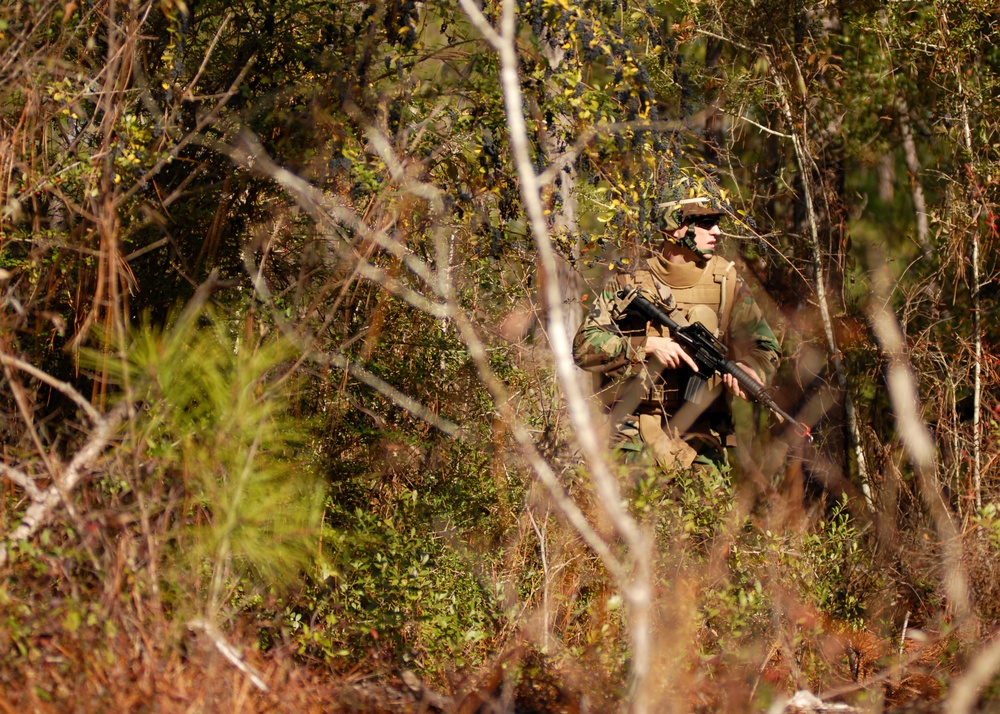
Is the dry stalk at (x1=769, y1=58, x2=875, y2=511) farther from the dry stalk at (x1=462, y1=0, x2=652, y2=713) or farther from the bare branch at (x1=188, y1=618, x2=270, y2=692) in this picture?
the bare branch at (x1=188, y1=618, x2=270, y2=692)

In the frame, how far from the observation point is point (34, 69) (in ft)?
11.0

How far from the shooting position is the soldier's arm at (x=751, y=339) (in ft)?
14.8

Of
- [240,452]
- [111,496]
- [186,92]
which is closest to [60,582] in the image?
[111,496]

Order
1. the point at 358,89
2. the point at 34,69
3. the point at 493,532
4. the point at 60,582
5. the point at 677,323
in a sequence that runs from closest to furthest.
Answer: the point at 60,582 → the point at 34,69 → the point at 358,89 → the point at 493,532 → the point at 677,323

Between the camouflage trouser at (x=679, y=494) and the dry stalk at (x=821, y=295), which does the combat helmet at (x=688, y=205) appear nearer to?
the dry stalk at (x=821, y=295)

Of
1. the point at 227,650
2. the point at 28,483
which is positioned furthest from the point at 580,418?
the point at 28,483

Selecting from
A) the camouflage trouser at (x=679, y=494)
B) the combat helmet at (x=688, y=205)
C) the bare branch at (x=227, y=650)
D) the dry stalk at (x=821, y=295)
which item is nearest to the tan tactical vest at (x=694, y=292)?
the combat helmet at (x=688, y=205)

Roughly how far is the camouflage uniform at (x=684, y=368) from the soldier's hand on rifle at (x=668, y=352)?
2.9 inches

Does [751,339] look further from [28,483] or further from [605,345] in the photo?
[28,483]

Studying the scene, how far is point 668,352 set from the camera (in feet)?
13.9

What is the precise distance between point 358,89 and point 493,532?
182 centimetres

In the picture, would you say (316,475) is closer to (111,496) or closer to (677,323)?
(111,496)

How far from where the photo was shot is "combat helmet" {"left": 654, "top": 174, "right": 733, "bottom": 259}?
12.6ft

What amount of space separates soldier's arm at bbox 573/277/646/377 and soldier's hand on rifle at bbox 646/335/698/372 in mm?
42
